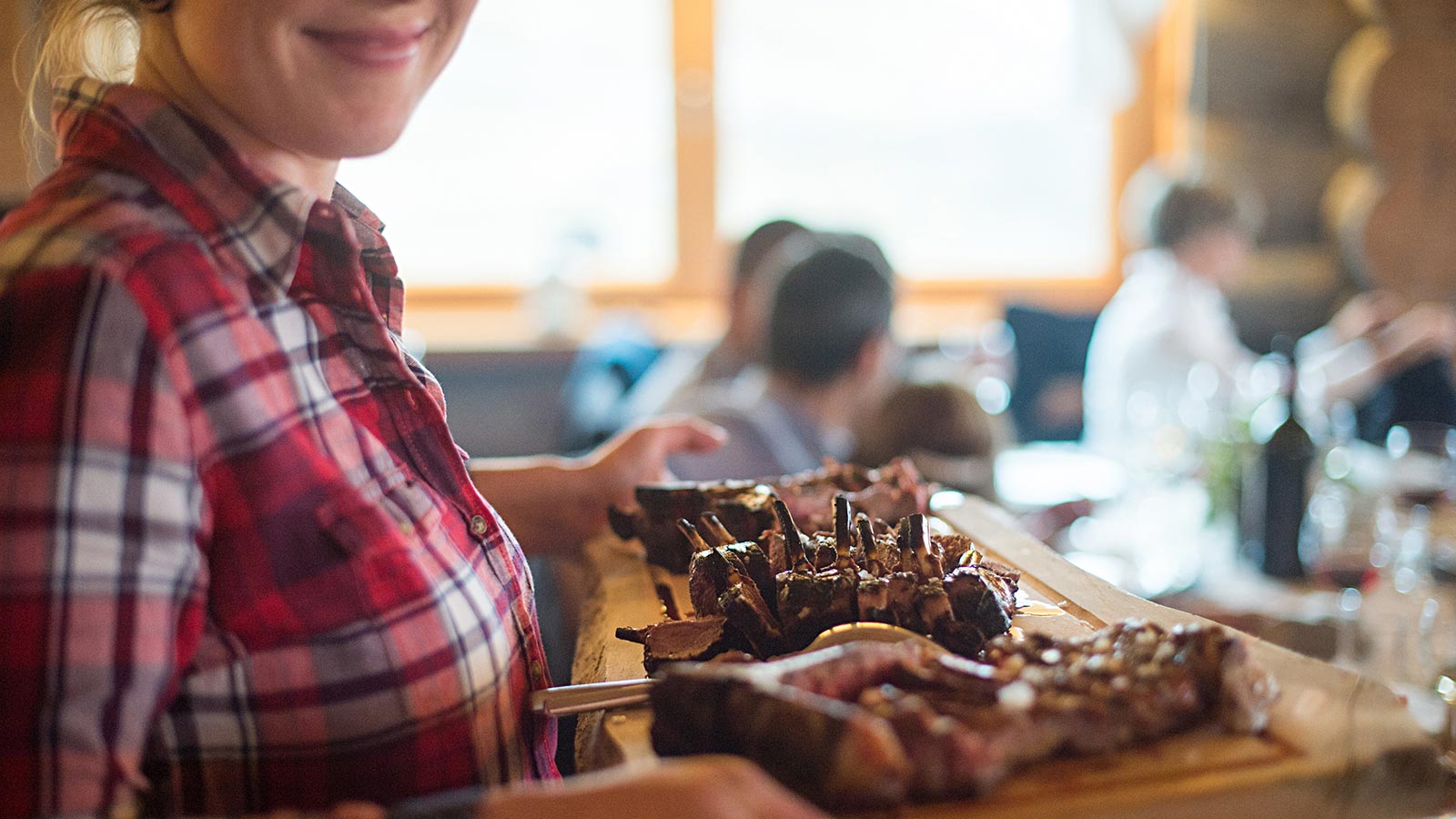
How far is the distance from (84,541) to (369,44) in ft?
1.54

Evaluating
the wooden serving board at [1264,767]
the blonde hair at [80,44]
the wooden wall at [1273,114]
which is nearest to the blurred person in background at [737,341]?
the blonde hair at [80,44]

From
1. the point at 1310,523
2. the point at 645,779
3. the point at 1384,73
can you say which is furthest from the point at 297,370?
the point at 1384,73

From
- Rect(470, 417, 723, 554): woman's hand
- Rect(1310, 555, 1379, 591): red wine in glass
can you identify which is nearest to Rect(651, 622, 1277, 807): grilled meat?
Rect(470, 417, 723, 554): woman's hand

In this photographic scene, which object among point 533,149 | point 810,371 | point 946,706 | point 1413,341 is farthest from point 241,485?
point 533,149

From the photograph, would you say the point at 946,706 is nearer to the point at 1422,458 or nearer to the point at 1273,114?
Answer: the point at 1422,458

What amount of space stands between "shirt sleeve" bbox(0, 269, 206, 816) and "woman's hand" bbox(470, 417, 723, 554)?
2.66 ft

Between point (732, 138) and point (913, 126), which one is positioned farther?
point (913, 126)

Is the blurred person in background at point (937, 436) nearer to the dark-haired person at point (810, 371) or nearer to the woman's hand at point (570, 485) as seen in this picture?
the dark-haired person at point (810, 371)

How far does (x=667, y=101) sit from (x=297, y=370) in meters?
5.23

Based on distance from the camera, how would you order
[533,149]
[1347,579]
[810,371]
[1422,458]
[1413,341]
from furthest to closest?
[533,149], [1413,341], [810,371], [1422,458], [1347,579]

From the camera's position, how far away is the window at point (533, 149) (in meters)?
5.71

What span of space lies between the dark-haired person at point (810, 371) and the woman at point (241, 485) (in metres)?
1.56

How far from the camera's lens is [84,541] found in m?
0.71

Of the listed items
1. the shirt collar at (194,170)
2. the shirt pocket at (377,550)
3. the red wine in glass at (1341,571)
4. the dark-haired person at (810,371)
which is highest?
the shirt collar at (194,170)
